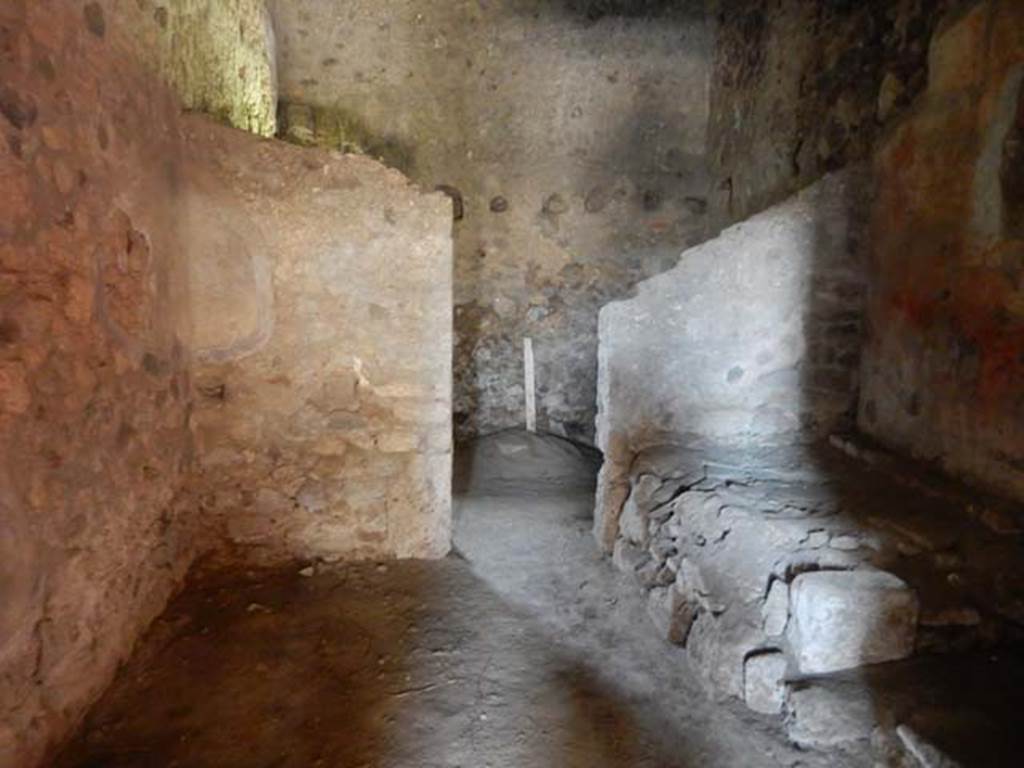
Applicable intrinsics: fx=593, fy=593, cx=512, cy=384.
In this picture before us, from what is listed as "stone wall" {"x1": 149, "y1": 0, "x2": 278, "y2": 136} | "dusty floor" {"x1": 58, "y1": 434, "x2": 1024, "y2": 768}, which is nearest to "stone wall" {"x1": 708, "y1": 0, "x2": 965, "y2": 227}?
"dusty floor" {"x1": 58, "y1": 434, "x2": 1024, "y2": 768}

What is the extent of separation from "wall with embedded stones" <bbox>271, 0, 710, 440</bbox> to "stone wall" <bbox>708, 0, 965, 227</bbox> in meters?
0.43

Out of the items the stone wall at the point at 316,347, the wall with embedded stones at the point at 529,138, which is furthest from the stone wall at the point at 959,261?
the wall with embedded stones at the point at 529,138

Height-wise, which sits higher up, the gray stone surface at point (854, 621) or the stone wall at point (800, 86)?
the stone wall at point (800, 86)

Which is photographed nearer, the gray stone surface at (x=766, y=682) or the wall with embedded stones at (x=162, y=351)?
the wall with embedded stones at (x=162, y=351)

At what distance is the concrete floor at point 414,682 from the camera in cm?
181

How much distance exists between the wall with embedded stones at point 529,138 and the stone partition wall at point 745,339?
94.8 inches

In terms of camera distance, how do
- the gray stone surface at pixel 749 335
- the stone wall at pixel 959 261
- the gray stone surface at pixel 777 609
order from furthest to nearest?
the gray stone surface at pixel 749 335, the stone wall at pixel 959 261, the gray stone surface at pixel 777 609

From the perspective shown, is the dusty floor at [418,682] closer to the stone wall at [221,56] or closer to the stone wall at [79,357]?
the stone wall at [79,357]

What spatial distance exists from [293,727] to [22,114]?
75.7 inches

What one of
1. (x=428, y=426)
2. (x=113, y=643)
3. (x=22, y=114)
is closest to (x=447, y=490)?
(x=428, y=426)

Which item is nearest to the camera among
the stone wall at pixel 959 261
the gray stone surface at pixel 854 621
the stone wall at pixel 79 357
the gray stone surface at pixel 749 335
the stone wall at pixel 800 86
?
the stone wall at pixel 79 357

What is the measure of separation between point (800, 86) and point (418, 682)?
4.12 meters

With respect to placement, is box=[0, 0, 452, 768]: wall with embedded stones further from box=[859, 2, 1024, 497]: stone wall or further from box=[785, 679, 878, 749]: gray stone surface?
box=[859, 2, 1024, 497]: stone wall

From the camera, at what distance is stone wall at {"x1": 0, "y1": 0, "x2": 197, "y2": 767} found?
1.53 meters
